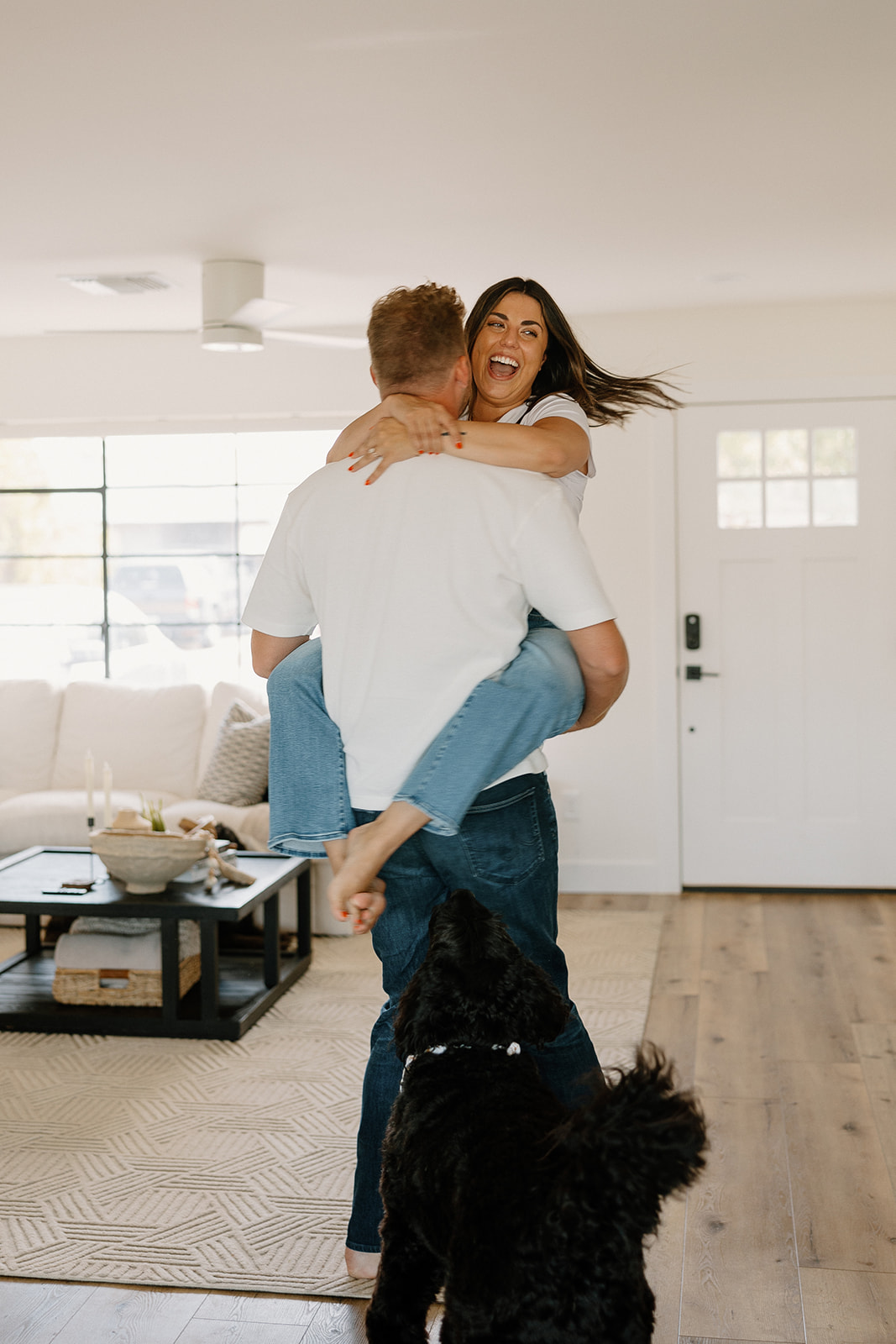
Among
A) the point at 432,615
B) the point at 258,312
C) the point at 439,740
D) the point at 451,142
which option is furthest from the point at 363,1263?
the point at 258,312

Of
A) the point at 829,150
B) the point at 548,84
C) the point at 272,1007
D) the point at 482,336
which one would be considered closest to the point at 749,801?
the point at 272,1007

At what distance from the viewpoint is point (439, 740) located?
4.80 feet

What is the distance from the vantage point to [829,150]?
10.2ft

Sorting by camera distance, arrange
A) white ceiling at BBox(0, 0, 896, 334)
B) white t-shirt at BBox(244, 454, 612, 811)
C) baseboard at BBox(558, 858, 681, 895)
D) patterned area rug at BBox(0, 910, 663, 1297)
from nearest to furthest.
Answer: white t-shirt at BBox(244, 454, 612, 811) < patterned area rug at BBox(0, 910, 663, 1297) < white ceiling at BBox(0, 0, 896, 334) < baseboard at BBox(558, 858, 681, 895)

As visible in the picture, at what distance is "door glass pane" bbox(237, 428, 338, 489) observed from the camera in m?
5.60

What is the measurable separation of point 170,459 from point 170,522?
0.31 m

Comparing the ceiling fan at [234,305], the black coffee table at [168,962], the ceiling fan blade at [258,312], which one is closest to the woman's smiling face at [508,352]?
the black coffee table at [168,962]

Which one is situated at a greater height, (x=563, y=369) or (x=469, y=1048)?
(x=563, y=369)

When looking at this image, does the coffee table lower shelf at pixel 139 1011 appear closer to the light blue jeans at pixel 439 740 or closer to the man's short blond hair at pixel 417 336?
the light blue jeans at pixel 439 740

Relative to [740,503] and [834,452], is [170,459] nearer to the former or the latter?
[740,503]

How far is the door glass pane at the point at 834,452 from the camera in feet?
16.5

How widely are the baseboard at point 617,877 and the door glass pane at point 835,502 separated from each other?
67.3 inches

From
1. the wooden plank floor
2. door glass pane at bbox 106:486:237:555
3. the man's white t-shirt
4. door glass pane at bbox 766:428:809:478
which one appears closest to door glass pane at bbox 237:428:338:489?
door glass pane at bbox 106:486:237:555

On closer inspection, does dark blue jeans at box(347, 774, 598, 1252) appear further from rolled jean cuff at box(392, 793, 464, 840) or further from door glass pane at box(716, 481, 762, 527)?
door glass pane at box(716, 481, 762, 527)
